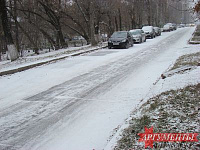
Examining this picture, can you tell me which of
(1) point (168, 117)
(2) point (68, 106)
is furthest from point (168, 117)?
(2) point (68, 106)

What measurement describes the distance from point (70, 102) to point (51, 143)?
2200 millimetres

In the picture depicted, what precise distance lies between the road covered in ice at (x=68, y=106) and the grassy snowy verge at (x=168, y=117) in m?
0.52

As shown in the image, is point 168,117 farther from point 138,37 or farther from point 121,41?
point 138,37

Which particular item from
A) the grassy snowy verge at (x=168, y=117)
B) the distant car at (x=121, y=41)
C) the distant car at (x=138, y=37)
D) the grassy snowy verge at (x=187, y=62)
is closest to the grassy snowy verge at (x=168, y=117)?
the grassy snowy verge at (x=168, y=117)

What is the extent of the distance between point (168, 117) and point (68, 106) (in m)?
2.82

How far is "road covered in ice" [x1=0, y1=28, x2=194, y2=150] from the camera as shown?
435 cm

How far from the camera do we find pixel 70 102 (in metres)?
6.35

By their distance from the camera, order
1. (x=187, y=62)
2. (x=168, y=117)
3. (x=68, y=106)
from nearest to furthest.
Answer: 1. (x=168, y=117)
2. (x=68, y=106)
3. (x=187, y=62)

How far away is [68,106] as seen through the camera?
604cm

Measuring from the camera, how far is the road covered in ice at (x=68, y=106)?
14.3ft

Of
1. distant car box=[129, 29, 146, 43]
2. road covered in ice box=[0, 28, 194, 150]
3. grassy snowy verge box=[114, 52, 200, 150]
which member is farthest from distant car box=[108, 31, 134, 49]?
grassy snowy verge box=[114, 52, 200, 150]

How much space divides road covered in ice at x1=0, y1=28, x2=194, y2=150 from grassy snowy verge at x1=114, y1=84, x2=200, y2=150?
515 mm

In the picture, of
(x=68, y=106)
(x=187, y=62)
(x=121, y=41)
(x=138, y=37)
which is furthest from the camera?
(x=138, y=37)

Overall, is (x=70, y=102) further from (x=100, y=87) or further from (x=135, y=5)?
(x=135, y=5)
